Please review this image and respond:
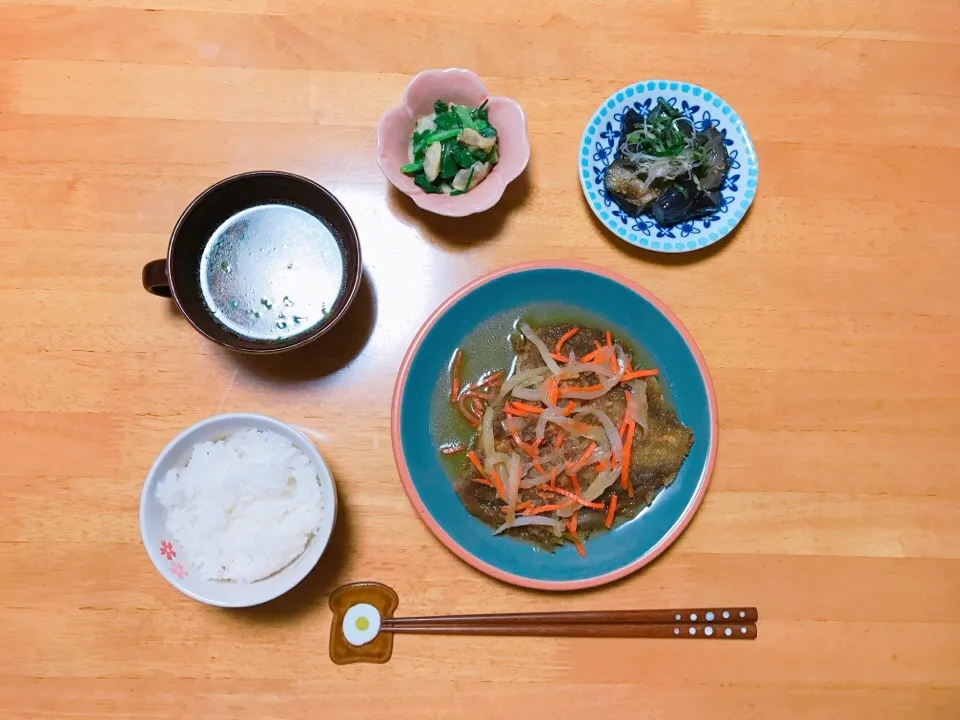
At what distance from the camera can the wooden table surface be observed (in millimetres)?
1798

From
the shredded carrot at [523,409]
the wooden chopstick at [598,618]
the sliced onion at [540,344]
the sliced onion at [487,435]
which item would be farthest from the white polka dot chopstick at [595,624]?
the sliced onion at [540,344]

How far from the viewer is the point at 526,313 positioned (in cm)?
189

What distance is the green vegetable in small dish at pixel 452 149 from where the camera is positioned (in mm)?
1783

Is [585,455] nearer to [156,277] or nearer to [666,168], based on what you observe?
[666,168]

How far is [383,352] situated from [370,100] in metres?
0.76

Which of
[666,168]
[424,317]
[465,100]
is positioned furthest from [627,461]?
[465,100]

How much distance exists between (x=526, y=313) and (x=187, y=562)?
110 cm

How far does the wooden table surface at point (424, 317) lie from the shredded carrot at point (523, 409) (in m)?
0.36

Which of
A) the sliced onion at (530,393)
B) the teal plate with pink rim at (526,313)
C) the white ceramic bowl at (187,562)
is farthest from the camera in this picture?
the sliced onion at (530,393)

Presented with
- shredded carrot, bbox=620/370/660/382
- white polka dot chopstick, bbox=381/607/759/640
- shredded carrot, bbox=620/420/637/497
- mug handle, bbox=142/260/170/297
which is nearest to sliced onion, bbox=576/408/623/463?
shredded carrot, bbox=620/420/637/497

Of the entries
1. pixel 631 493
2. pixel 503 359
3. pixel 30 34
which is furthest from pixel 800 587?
pixel 30 34

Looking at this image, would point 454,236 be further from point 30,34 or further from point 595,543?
point 30,34

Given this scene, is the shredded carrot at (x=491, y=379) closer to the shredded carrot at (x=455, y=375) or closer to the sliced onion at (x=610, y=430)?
the shredded carrot at (x=455, y=375)

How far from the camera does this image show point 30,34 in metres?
1.91
